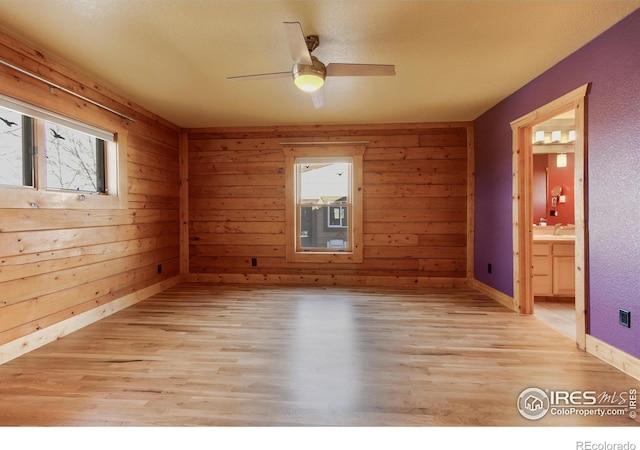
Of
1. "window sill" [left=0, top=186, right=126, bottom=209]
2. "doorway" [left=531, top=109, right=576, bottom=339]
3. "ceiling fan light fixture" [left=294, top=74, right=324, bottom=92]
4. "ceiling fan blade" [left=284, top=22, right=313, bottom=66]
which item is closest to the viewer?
"ceiling fan blade" [left=284, top=22, right=313, bottom=66]

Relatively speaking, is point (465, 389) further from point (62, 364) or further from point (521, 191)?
point (62, 364)

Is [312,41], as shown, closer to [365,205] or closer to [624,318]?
[365,205]

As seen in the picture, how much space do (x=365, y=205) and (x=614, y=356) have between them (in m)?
3.21

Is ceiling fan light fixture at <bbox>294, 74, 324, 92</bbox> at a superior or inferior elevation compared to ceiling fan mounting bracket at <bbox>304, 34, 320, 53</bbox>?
inferior

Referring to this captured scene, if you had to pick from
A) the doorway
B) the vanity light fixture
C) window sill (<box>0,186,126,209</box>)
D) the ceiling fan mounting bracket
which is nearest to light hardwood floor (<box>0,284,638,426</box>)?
window sill (<box>0,186,126,209</box>)

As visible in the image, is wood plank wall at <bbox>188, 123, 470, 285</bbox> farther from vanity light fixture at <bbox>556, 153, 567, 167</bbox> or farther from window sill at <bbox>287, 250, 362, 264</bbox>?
vanity light fixture at <bbox>556, 153, 567, 167</bbox>

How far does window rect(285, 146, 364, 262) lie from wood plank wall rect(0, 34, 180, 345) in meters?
1.82

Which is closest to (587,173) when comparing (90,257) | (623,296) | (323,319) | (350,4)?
(623,296)

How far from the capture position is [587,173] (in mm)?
2512

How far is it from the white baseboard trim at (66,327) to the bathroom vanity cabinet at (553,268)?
16.2 ft

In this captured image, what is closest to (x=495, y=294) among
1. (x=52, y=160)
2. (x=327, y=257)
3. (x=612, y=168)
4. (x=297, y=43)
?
(x=612, y=168)

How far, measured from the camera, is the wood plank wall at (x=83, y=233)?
2.46 metres

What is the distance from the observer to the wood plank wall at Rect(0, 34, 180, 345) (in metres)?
2.46
